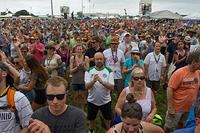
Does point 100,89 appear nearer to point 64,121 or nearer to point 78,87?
point 78,87

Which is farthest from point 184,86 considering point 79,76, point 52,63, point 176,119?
point 52,63

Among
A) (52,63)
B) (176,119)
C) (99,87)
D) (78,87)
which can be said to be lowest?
(176,119)

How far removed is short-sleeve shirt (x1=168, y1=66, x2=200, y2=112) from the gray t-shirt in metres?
1.92

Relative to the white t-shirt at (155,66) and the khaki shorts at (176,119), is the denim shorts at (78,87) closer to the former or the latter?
the white t-shirt at (155,66)

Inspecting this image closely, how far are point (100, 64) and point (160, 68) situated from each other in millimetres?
2185

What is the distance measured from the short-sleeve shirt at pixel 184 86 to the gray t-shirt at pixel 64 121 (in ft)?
6.31

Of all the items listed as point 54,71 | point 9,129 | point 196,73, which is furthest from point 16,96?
point 196,73

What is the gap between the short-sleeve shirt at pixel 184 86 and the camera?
283cm

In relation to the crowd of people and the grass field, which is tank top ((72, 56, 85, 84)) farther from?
the grass field

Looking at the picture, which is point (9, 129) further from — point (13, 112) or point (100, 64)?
point (100, 64)

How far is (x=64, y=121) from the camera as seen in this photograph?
1.73 metres

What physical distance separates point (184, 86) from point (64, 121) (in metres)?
2.22

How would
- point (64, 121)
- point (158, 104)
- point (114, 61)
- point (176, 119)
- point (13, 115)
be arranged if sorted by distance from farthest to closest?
1. point (158, 104)
2. point (114, 61)
3. point (176, 119)
4. point (13, 115)
5. point (64, 121)

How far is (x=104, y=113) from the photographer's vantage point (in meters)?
3.39
